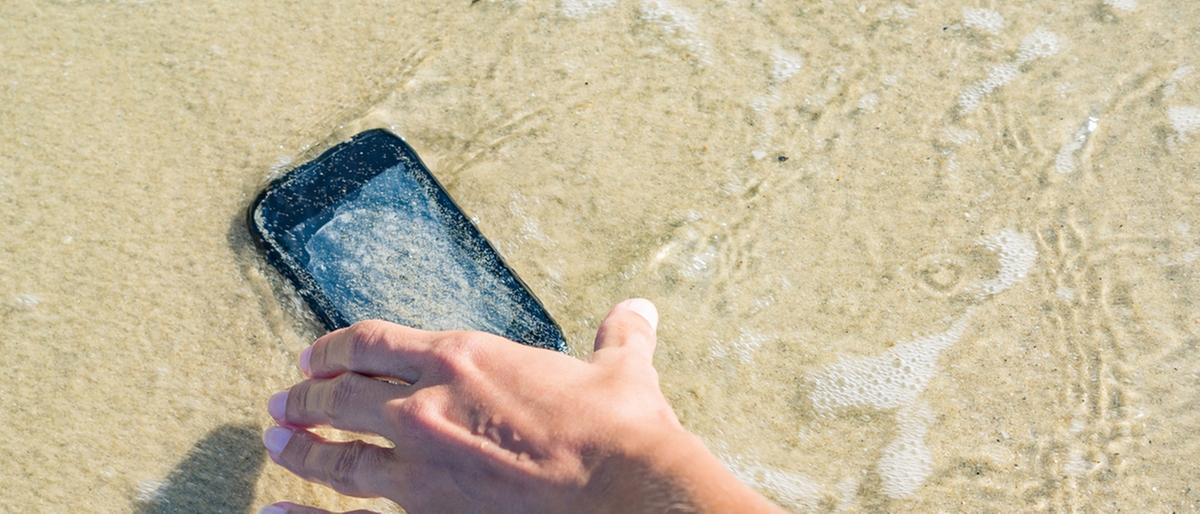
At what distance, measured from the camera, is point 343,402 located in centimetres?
149

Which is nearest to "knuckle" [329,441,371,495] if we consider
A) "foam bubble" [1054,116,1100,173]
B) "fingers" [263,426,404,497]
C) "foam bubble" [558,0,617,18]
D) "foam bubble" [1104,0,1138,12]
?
"fingers" [263,426,404,497]

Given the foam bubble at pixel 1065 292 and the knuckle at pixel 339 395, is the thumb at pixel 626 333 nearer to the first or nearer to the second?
the knuckle at pixel 339 395

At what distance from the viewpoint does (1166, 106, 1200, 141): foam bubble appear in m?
2.13

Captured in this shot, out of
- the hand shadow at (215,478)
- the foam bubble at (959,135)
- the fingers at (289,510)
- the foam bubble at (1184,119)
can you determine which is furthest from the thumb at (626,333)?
the foam bubble at (1184,119)

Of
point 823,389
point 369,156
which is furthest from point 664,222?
point 369,156

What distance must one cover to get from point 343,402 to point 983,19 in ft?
6.88

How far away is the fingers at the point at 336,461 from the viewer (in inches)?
56.9

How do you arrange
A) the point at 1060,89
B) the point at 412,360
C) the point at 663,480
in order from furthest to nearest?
1. the point at 1060,89
2. the point at 412,360
3. the point at 663,480

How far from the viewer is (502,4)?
2246 mm

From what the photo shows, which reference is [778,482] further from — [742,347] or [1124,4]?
[1124,4]

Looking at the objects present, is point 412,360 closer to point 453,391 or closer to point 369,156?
point 453,391

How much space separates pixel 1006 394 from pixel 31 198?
2.53m

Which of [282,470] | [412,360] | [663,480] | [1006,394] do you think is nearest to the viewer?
[663,480]

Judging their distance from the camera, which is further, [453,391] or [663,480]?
[453,391]
